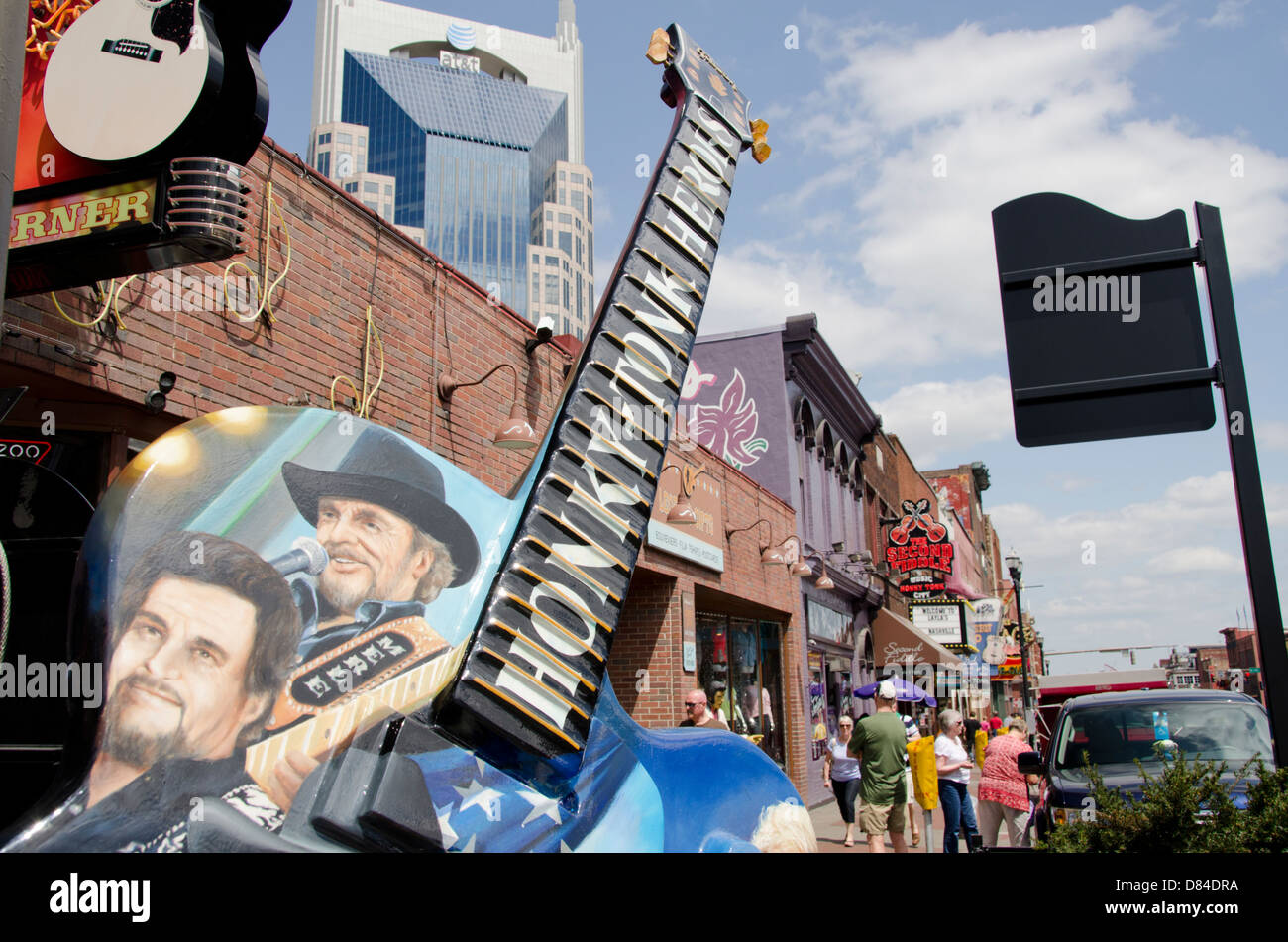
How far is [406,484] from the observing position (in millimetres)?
3988

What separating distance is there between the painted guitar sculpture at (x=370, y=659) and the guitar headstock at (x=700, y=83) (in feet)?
11.8

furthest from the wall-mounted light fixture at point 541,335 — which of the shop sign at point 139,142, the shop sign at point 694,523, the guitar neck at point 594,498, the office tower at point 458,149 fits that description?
the office tower at point 458,149

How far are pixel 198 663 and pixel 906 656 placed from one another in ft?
85.2

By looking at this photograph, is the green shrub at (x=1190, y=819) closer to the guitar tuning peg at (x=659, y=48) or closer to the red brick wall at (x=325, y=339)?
the red brick wall at (x=325, y=339)

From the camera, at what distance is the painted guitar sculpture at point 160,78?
14.5 feet

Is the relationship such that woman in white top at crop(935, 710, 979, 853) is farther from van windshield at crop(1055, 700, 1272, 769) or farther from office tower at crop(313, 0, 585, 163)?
office tower at crop(313, 0, 585, 163)

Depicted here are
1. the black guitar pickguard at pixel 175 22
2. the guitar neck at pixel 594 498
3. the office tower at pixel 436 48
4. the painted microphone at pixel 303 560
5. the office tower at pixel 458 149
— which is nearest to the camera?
the painted microphone at pixel 303 560

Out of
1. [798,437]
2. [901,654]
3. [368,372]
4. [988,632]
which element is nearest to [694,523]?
[368,372]

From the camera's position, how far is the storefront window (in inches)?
610

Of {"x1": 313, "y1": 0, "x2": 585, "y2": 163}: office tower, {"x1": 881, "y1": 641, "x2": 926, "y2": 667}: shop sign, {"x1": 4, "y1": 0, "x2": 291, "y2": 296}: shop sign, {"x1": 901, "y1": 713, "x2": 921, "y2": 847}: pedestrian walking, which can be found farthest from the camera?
{"x1": 313, "y1": 0, "x2": 585, "y2": 163}: office tower

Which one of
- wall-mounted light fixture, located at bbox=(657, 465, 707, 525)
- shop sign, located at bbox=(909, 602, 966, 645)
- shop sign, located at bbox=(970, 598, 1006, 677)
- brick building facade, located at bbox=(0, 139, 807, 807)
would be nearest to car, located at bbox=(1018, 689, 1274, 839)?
wall-mounted light fixture, located at bbox=(657, 465, 707, 525)

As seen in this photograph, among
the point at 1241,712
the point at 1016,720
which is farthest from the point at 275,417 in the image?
the point at 1016,720

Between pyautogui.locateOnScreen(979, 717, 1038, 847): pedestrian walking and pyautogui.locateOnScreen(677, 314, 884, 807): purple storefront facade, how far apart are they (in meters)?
8.19
